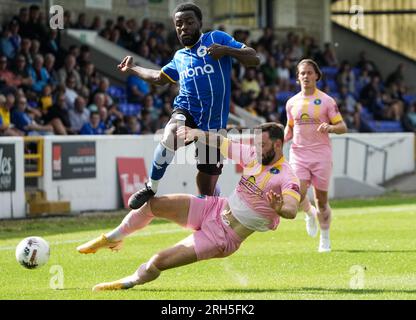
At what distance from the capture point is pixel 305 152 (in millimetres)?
14031

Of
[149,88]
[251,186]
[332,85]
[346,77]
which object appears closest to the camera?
[251,186]

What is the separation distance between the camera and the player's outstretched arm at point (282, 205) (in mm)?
9141

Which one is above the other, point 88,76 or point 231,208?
point 88,76

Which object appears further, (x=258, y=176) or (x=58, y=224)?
(x=58, y=224)

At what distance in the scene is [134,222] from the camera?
10492 mm

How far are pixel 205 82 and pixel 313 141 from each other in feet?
10.5

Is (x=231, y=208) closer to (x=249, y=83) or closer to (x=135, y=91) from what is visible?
(x=135, y=91)

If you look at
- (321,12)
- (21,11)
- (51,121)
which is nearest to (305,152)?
(51,121)

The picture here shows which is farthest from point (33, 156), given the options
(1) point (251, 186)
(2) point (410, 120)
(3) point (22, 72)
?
(2) point (410, 120)

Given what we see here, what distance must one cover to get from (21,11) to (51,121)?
4080 millimetres

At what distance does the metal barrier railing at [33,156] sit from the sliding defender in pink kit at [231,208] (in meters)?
9.22

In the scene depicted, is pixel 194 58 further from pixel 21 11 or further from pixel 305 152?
pixel 21 11

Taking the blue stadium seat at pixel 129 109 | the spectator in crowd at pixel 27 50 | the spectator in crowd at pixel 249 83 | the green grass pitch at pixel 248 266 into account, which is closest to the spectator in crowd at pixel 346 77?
the spectator in crowd at pixel 249 83
